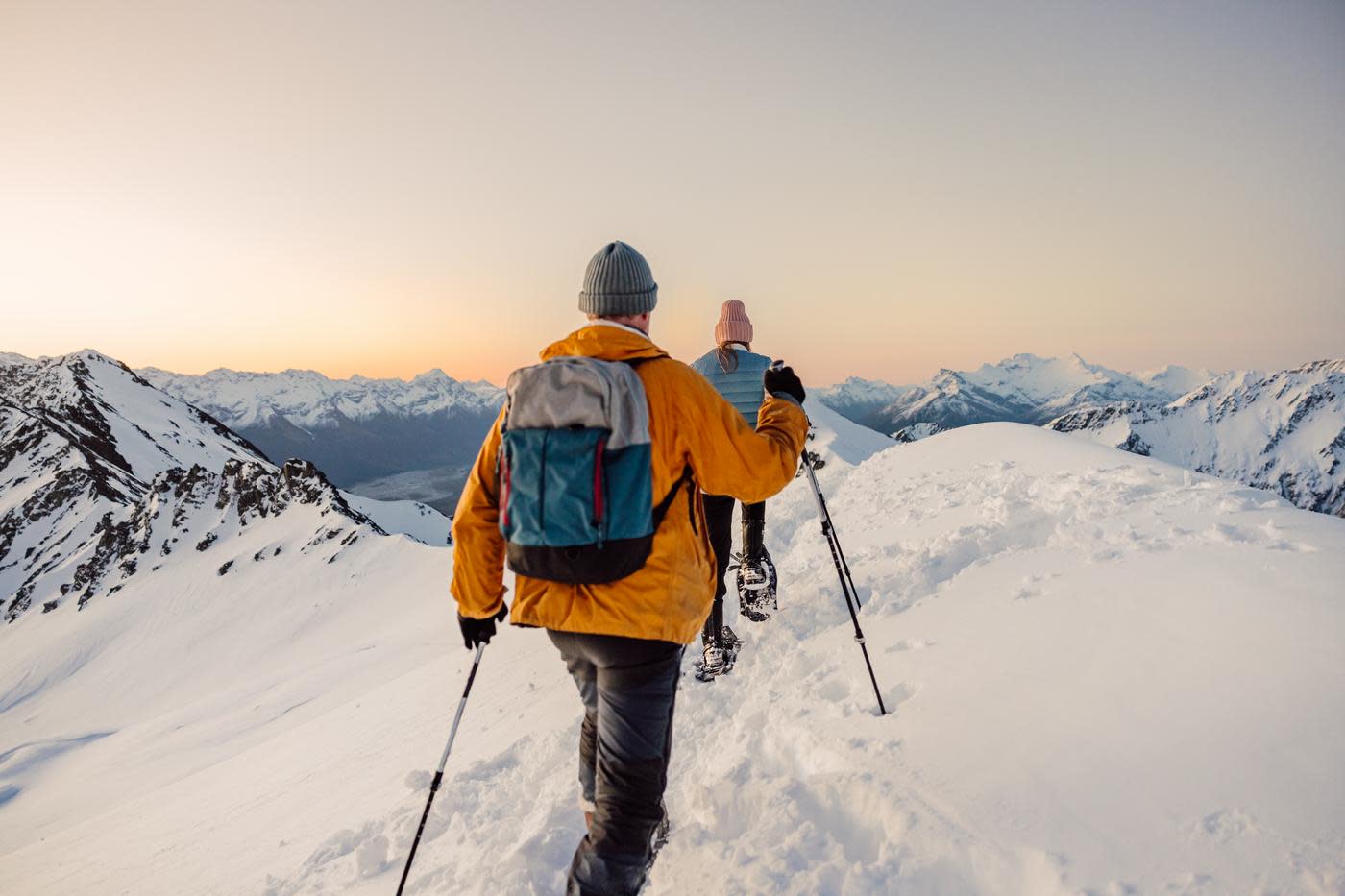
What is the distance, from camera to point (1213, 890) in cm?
253

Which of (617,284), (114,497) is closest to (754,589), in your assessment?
(617,284)

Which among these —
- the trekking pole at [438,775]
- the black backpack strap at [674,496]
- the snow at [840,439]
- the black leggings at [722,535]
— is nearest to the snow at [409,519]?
the snow at [840,439]

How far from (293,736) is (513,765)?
9095 millimetres

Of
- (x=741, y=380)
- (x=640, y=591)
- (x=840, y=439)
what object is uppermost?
(x=741, y=380)

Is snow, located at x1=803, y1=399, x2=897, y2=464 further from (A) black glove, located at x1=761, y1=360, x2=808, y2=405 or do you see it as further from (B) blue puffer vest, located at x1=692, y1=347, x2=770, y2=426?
(A) black glove, located at x1=761, y1=360, x2=808, y2=405

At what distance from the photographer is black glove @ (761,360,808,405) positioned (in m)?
3.79

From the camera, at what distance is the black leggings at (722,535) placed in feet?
19.8

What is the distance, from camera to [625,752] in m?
2.86

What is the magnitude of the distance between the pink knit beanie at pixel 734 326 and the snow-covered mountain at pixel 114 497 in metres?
51.5

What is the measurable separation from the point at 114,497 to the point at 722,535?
116 m

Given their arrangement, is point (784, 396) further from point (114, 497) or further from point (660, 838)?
Result: point (114, 497)

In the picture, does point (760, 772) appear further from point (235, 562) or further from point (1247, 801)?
point (235, 562)

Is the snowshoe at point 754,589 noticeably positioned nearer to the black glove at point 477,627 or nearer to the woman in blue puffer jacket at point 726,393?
the woman in blue puffer jacket at point 726,393

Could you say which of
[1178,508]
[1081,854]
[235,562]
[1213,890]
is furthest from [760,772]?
[235,562]
